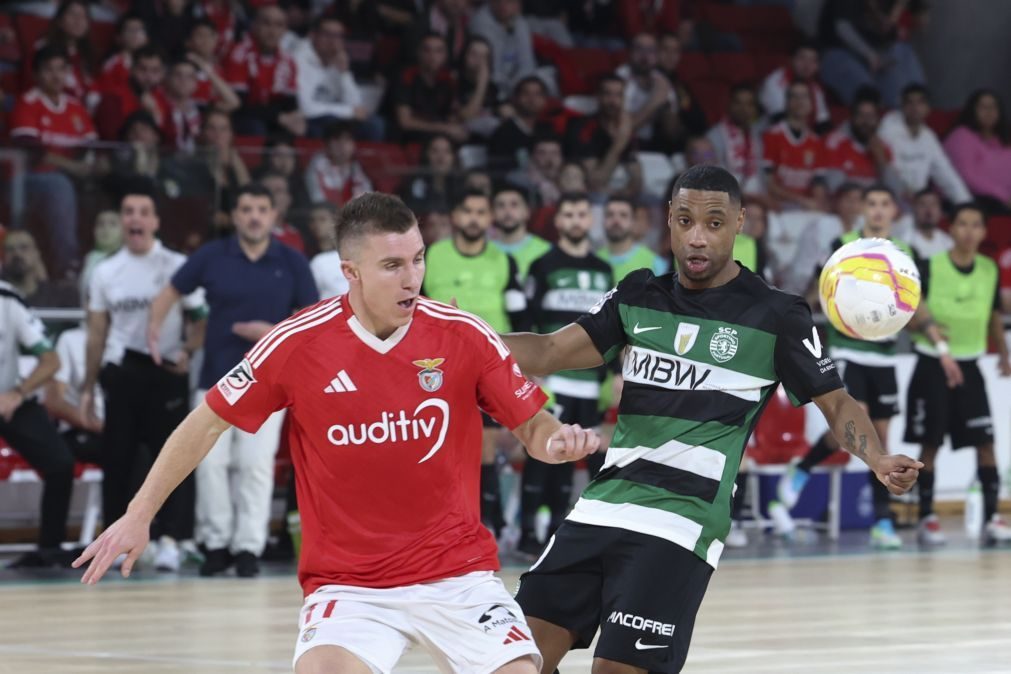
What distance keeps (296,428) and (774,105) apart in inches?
549

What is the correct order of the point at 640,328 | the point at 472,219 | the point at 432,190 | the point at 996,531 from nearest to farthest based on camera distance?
the point at 640,328, the point at 472,219, the point at 432,190, the point at 996,531

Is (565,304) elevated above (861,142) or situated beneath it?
situated beneath

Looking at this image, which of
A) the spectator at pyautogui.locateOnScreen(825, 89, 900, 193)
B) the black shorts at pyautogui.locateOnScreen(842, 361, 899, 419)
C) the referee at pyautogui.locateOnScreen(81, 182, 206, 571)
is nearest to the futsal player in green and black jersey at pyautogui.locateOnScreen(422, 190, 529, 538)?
the referee at pyautogui.locateOnScreen(81, 182, 206, 571)

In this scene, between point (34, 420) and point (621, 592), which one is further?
point (34, 420)

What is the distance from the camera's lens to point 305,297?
11.3m

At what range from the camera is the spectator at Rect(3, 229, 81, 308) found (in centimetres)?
1180

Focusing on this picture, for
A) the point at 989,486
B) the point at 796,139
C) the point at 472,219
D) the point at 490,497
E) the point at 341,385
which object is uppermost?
the point at 796,139

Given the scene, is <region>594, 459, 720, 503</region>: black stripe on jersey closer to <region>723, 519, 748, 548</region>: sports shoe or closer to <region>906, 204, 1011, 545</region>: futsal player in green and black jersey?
<region>723, 519, 748, 548</region>: sports shoe

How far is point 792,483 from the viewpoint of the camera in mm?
13430

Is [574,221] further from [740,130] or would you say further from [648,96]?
[648,96]

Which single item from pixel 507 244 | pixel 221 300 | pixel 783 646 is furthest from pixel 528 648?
pixel 507 244

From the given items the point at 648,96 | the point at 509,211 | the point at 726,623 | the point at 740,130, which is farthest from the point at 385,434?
the point at 648,96

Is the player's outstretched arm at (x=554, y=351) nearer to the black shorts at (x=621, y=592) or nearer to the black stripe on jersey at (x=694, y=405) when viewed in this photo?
the black stripe on jersey at (x=694, y=405)

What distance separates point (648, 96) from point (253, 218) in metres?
7.29
